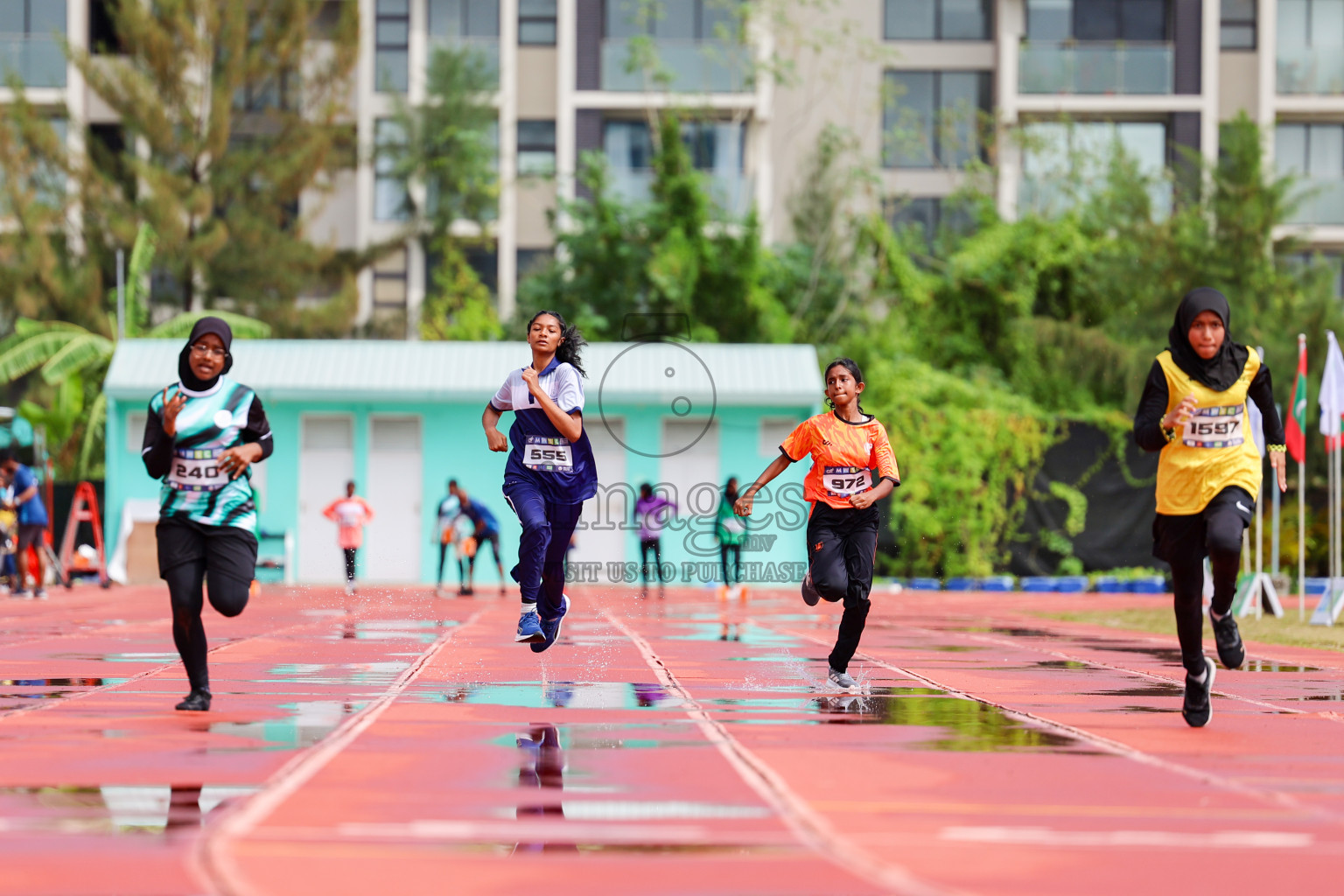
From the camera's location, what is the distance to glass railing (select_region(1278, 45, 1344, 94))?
133 ft

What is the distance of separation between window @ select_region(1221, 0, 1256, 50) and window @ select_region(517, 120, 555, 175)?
16.8 m

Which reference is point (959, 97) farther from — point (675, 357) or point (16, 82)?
point (16, 82)

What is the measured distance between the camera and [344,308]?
38250 millimetres

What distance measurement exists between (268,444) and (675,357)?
21.3 metres

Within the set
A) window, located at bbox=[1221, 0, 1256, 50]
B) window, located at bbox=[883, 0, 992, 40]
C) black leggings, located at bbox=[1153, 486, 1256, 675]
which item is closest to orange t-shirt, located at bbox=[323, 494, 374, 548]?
black leggings, located at bbox=[1153, 486, 1256, 675]

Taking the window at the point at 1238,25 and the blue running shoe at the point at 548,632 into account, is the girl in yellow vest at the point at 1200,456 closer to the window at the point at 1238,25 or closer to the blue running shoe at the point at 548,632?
the blue running shoe at the point at 548,632

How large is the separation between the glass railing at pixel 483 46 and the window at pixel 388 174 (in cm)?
219

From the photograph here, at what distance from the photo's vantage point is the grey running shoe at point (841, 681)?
8992 mm

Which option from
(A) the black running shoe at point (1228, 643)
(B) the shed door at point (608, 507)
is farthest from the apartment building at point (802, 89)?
(A) the black running shoe at point (1228, 643)

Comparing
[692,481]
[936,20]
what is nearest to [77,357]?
[692,481]

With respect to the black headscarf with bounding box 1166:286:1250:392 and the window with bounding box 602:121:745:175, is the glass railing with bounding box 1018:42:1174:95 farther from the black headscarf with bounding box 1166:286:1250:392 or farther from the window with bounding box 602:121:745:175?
the black headscarf with bounding box 1166:286:1250:392

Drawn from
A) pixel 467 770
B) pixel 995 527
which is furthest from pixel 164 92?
pixel 467 770

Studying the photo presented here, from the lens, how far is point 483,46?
41.1 m

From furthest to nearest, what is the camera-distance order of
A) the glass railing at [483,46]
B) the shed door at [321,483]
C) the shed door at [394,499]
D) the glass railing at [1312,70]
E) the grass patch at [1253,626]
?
the glass railing at [1312,70], the glass railing at [483,46], the shed door at [321,483], the shed door at [394,499], the grass patch at [1253,626]
